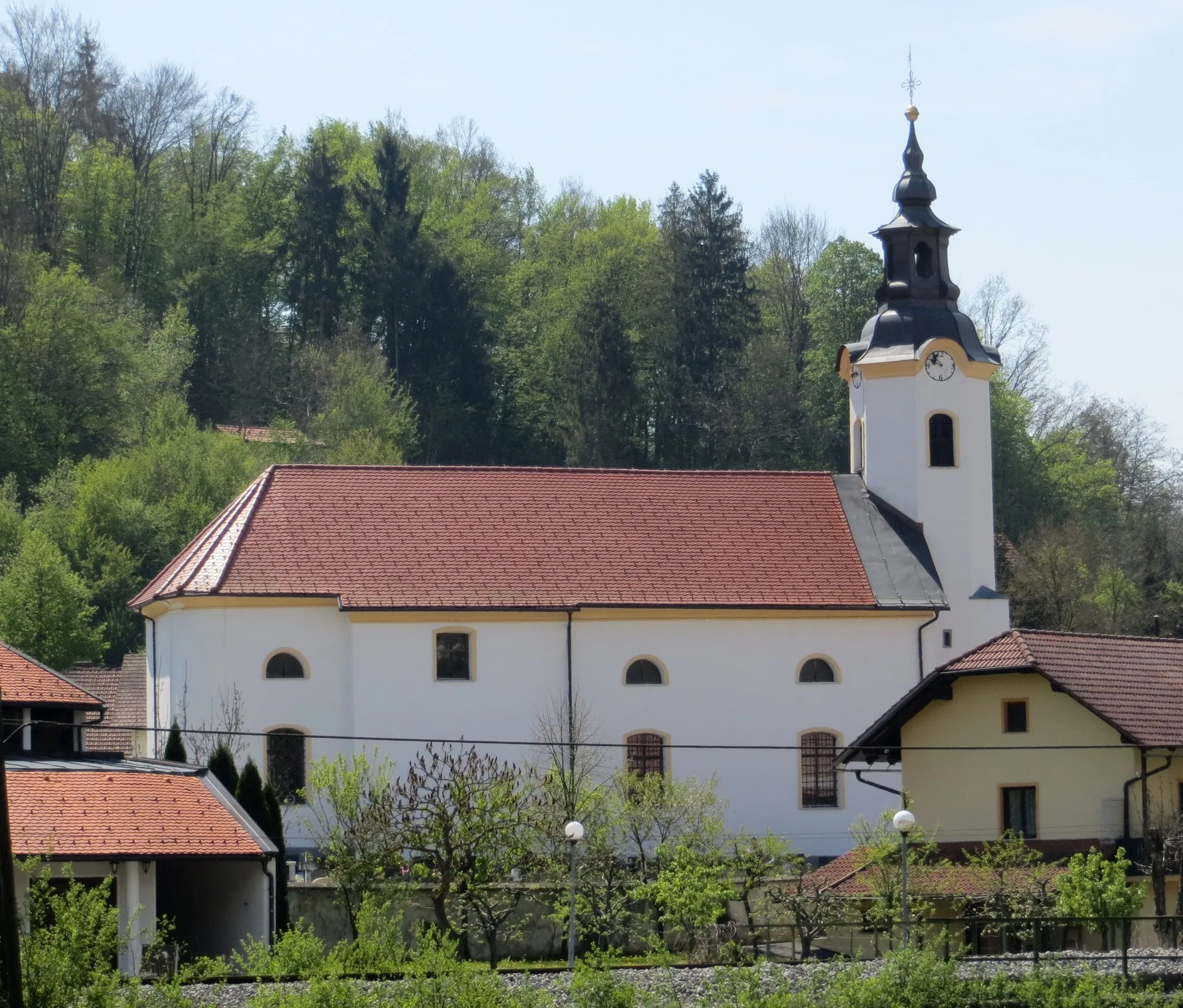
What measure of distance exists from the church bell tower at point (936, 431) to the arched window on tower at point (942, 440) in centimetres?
1

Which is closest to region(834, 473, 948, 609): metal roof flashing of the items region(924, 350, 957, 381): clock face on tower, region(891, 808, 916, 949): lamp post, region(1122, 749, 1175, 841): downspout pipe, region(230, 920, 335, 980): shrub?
region(924, 350, 957, 381): clock face on tower

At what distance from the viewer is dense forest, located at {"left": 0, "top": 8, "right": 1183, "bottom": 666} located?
65.8 meters

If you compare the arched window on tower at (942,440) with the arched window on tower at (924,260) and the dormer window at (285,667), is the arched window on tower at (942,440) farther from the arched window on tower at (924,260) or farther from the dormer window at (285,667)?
the dormer window at (285,667)

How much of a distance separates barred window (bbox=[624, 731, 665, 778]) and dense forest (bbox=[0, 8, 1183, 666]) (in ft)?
73.5

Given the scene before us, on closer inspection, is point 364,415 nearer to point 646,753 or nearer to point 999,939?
point 646,753

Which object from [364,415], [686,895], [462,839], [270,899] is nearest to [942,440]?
[462,839]

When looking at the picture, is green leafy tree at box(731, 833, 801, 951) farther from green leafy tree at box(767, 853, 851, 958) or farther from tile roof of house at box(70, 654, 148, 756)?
tile roof of house at box(70, 654, 148, 756)

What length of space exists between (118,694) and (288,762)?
1195 cm

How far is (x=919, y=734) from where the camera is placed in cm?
3528

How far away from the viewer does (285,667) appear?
1570 inches

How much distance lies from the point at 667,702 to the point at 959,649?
20.5 ft

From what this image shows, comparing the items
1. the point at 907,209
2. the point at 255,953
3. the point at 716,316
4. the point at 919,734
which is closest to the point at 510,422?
the point at 716,316

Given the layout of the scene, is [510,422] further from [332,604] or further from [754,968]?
[754,968]

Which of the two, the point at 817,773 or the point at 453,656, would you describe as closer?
the point at 453,656
